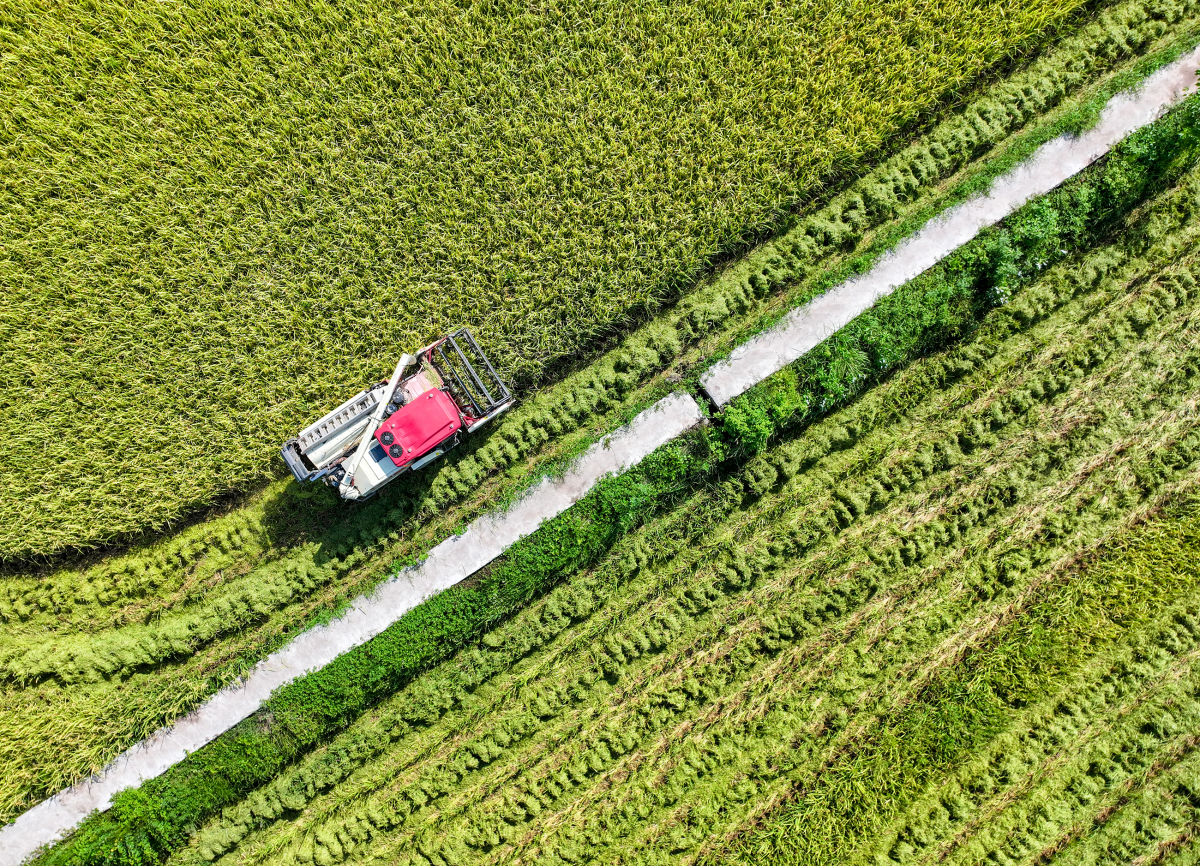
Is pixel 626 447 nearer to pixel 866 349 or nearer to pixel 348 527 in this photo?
pixel 866 349

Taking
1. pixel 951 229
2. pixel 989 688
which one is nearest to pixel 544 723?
pixel 989 688

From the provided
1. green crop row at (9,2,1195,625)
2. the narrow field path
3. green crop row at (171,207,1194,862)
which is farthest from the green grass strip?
green crop row at (9,2,1195,625)

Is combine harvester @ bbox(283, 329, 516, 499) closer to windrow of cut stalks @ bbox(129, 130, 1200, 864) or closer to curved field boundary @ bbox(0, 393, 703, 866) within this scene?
curved field boundary @ bbox(0, 393, 703, 866)

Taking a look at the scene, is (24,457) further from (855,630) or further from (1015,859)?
(1015,859)

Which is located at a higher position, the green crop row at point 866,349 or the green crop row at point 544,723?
the green crop row at point 866,349

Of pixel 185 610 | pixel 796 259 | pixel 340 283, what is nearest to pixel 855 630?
pixel 796 259

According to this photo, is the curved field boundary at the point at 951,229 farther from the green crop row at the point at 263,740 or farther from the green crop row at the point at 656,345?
the green crop row at the point at 263,740

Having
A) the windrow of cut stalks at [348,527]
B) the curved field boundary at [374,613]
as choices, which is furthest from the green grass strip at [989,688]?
the windrow of cut stalks at [348,527]
